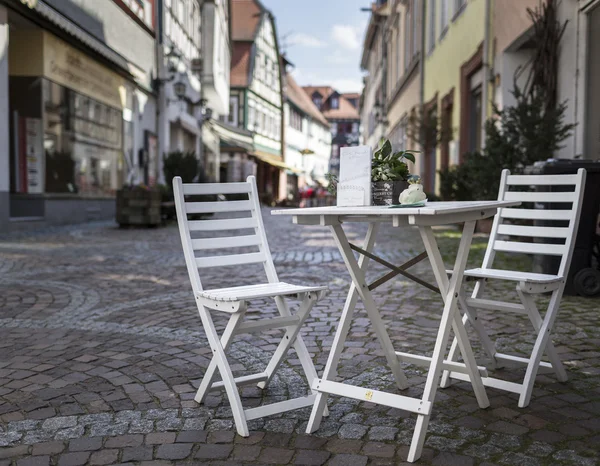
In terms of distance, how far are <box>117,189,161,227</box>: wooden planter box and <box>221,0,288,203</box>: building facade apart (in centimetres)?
2202

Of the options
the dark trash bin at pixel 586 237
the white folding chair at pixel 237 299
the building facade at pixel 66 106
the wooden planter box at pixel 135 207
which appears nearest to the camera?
the white folding chair at pixel 237 299

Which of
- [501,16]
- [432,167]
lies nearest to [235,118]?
[432,167]

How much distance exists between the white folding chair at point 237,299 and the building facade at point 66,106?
999 centimetres

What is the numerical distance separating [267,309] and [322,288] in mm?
2540

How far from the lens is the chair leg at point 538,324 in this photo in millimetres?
3562

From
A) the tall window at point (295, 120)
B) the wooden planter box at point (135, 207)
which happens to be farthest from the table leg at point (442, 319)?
the tall window at point (295, 120)

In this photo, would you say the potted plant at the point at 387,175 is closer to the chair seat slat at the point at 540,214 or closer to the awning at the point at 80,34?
the chair seat slat at the point at 540,214

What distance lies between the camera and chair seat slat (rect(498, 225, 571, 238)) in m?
3.82

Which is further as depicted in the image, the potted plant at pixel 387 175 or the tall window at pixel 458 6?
the tall window at pixel 458 6

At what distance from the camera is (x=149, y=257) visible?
31.7 ft

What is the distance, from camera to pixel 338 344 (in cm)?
326

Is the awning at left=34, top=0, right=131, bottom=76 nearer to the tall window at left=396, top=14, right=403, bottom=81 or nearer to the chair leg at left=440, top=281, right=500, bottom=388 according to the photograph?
the chair leg at left=440, top=281, right=500, bottom=388

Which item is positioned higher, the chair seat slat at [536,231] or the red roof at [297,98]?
the red roof at [297,98]

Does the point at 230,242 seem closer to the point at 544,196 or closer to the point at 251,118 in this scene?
the point at 544,196
